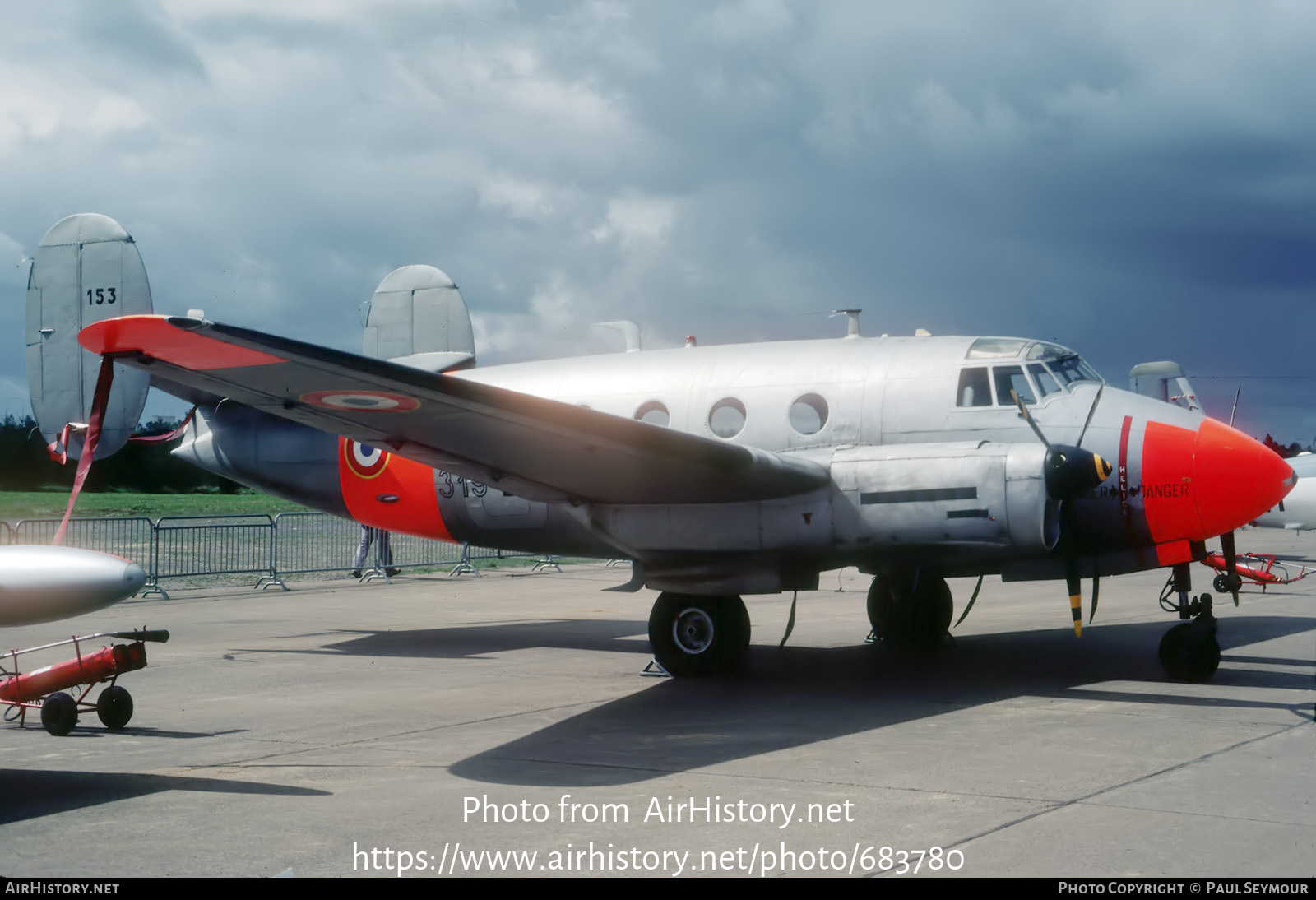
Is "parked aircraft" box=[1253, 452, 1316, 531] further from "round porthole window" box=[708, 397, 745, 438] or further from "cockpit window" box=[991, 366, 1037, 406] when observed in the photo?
"round porthole window" box=[708, 397, 745, 438]

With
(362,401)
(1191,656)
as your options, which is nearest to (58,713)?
(362,401)

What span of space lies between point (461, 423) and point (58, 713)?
353 centimetres

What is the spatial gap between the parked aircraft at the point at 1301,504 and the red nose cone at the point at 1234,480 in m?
16.5

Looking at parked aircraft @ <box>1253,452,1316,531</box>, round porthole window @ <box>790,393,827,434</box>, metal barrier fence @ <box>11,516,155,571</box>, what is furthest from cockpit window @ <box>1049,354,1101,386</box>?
metal barrier fence @ <box>11,516,155,571</box>

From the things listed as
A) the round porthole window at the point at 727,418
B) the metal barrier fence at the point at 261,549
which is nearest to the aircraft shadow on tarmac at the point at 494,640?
the round porthole window at the point at 727,418

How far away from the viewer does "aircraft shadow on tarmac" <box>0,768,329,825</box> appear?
642 cm

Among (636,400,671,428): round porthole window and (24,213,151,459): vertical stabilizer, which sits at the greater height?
(24,213,151,459): vertical stabilizer

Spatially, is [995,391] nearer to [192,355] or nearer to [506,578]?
[192,355]

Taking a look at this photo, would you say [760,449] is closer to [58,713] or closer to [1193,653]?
[1193,653]

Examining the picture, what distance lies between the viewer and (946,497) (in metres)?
9.46

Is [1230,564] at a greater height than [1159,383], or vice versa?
[1159,383]

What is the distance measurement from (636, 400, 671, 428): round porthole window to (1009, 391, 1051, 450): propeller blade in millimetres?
3374

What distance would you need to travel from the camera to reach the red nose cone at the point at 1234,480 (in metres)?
9.58

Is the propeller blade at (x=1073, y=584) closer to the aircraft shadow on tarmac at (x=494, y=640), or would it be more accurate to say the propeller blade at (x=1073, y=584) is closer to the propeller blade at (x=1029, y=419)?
the propeller blade at (x=1029, y=419)
